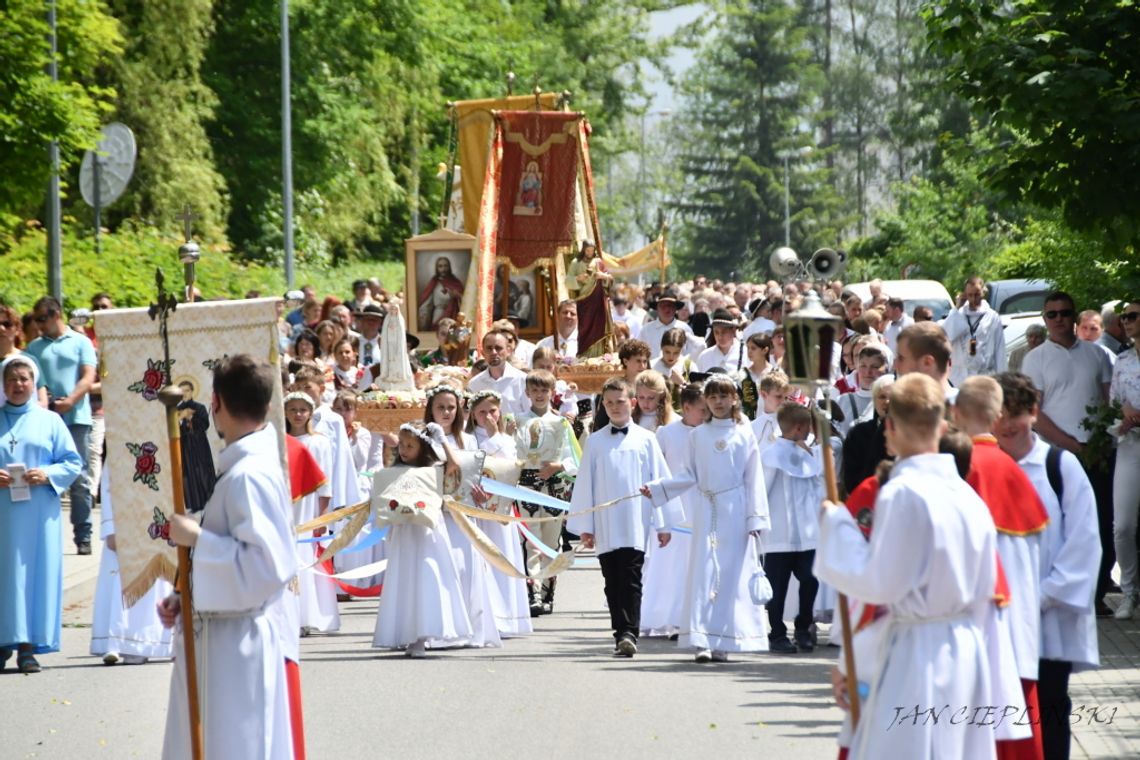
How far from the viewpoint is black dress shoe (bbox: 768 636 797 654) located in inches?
499

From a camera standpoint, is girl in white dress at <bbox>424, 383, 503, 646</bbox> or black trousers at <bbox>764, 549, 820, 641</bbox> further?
girl in white dress at <bbox>424, 383, 503, 646</bbox>

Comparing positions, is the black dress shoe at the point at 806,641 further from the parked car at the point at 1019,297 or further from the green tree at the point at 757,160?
the green tree at the point at 757,160

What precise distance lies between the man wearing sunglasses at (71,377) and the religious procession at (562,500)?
4 centimetres

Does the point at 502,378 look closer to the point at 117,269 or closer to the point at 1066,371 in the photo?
the point at 1066,371

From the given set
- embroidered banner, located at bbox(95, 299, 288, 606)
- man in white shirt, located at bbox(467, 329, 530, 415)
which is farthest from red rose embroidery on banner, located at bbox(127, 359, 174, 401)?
man in white shirt, located at bbox(467, 329, 530, 415)

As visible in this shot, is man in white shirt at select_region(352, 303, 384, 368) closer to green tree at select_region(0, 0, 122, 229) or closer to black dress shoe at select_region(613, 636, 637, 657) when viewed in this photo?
green tree at select_region(0, 0, 122, 229)

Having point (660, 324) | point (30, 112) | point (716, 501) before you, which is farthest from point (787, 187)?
point (716, 501)

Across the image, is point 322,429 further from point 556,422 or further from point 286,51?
point 286,51

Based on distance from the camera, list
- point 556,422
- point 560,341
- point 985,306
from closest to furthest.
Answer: point 556,422
point 985,306
point 560,341

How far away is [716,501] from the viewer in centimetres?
1248

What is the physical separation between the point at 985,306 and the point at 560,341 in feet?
14.9

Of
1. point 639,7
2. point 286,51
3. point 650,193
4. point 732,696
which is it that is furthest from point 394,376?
point 650,193

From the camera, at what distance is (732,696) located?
1071cm

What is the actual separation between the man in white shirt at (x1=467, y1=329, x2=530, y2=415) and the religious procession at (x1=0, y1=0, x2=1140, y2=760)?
0.27 ft
